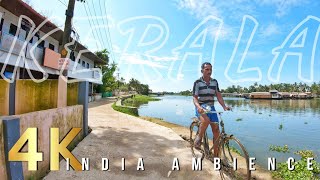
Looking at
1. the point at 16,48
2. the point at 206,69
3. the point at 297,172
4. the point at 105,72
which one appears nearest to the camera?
the point at 206,69

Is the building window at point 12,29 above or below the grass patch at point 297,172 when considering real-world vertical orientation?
above

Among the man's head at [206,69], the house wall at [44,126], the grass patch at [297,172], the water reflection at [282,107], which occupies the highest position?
the man's head at [206,69]

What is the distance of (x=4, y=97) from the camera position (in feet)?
12.6

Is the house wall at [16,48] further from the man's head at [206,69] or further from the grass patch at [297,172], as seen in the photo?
the grass patch at [297,172]

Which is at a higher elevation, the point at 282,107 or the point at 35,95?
the point at 35,95

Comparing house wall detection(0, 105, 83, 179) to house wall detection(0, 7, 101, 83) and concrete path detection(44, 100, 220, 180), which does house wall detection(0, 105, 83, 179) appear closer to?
concrete path detection(44, 100, 220, 180)

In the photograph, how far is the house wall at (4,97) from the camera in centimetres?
380

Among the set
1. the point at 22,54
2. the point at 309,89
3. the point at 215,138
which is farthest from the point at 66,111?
the point at 309,89

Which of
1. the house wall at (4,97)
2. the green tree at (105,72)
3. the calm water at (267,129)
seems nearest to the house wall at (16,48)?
the house wall at (4,97)

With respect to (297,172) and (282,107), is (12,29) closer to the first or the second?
(297,172)

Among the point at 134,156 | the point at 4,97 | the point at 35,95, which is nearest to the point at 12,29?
the point at 35,95

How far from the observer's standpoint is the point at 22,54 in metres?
15.1

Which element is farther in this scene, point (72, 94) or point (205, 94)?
point (72, 94)

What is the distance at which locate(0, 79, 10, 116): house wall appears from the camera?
3799 mm
